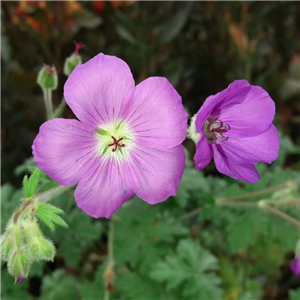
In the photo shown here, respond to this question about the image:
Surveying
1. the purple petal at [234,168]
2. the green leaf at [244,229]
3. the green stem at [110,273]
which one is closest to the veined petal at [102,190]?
the purple petal at [234,168]

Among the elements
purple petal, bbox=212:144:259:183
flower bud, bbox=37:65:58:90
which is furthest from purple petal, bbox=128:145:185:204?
flower bud, bbox=37:65:58:90

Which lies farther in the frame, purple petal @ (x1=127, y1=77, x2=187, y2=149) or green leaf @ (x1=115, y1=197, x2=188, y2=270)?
green leaf @ (x1=115, y1=197, x2=188, y2=270)

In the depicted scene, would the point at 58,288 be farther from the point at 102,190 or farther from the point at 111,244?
the point at 102,190

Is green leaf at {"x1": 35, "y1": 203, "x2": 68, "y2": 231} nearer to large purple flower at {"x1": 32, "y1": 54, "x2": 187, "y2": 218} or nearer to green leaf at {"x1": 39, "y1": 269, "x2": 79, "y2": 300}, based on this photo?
large purple flower at {"x1": 32, "y1": 54, "x2": 187, "y2": 218}

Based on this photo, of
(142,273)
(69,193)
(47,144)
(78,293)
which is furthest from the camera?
(78,293)

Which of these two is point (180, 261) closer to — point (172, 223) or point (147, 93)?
point (172, 223)

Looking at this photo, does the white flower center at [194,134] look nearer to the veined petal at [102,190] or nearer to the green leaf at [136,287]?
the veined petal at [102,190]

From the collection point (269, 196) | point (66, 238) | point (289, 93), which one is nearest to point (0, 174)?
point (66, 238)
